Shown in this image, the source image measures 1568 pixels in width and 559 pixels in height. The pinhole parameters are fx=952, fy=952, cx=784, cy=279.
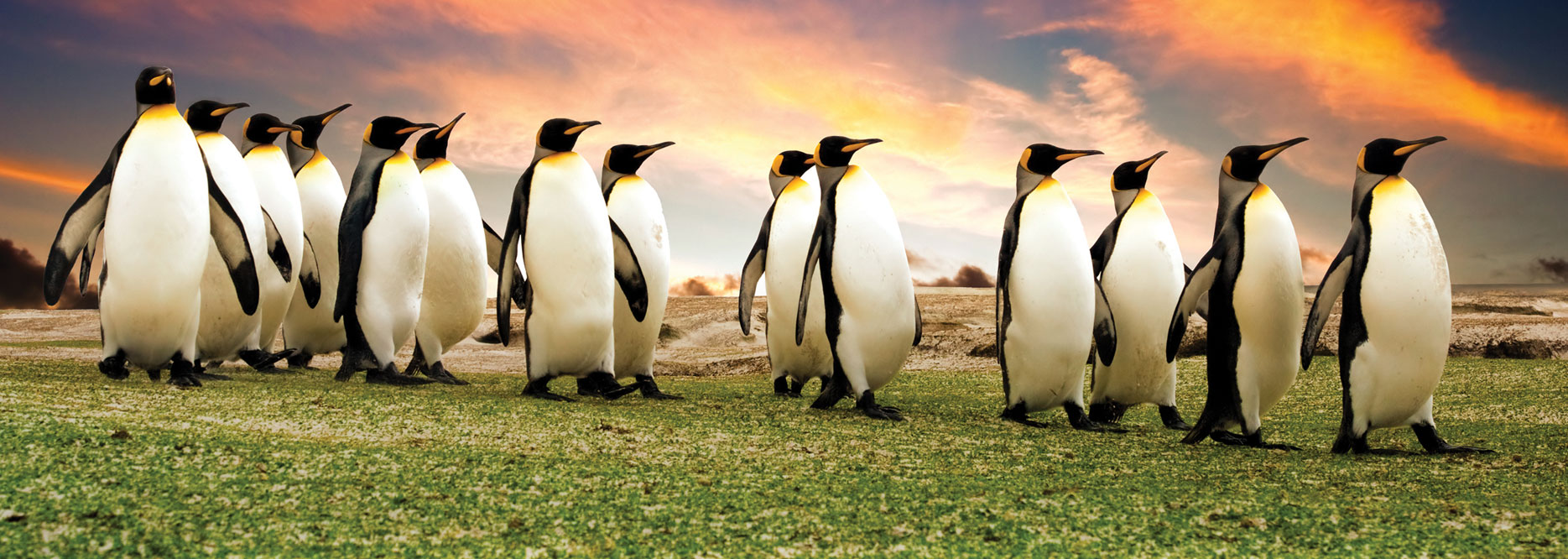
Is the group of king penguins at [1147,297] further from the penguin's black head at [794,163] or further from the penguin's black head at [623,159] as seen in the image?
the penguin's black head at [623,159]

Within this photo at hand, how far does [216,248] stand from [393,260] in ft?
3.77

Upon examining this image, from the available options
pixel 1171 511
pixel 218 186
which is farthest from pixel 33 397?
pixel 1171 511

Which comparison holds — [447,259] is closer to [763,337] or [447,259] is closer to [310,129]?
[310,129]

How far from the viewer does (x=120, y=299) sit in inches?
201

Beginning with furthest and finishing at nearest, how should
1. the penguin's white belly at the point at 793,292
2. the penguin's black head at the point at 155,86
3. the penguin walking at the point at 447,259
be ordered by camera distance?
1. the penguin walking at the point at 447,259
2. the penguin's white belly at the point at 793,292
3. the penguin's black head at the point at 155,86

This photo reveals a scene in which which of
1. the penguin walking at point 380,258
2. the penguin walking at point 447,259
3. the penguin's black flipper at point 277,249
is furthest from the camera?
the penguin walking at point 447,259

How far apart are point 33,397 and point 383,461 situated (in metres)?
2.18

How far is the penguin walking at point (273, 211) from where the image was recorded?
6.90 m

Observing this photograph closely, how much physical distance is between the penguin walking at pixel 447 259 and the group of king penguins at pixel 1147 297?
2.24m

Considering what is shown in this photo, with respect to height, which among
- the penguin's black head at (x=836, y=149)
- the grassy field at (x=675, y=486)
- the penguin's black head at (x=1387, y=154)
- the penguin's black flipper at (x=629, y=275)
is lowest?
the grassy field at (x=675, y=486)

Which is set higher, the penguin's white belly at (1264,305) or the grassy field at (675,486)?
the penguin's white belly at (1264,305)

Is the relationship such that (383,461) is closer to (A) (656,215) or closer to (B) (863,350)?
(B) (863,350)

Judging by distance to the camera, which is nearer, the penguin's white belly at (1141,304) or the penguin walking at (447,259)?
→ the penguin's white belly at (1141,304)

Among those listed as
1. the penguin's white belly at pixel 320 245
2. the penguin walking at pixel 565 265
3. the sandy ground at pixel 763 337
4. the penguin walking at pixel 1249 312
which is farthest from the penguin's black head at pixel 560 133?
the sandy ground at pixel 763 337
